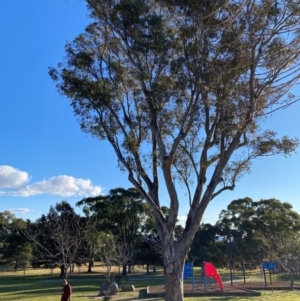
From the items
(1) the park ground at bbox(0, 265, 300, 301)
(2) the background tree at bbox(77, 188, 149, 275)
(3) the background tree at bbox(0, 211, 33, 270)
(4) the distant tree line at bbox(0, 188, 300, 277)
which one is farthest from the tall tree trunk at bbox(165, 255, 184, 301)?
(3) the background tree at bbox(0, 211, 33, 270)

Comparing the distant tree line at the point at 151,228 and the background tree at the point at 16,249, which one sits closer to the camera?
the distant tree line at the point at 151,228

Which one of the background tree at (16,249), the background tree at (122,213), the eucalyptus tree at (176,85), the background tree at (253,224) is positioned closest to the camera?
the eucalyptus tree at (176,85)

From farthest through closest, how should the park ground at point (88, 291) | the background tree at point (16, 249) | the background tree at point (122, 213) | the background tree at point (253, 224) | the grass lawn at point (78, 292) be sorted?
1. the background tree at point (16, 249)
2. the background tree at point (122, 213)
3. the background tree at point (253, 224)
4. the park ground at point (88, 291)
5. the grass lawn at point (78, 292)

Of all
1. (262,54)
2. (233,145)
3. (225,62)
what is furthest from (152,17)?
(233,145)

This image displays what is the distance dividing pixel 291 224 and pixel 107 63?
31.7 meters

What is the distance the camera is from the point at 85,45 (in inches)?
612

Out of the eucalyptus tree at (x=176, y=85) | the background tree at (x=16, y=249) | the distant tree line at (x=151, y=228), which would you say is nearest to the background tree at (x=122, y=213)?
the distant tree line at (x=151, y=228)

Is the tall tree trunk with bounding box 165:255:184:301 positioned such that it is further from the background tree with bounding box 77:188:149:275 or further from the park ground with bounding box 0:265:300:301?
the background tree with bounding box 77:188:149:275

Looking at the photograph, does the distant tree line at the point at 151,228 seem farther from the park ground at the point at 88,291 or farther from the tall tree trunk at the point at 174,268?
the tall tree trunk at the point at 174,268

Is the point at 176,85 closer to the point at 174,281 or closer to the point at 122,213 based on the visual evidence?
the point at 174,281

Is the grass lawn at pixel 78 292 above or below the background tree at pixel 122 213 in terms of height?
below

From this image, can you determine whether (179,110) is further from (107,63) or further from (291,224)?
(291,224)

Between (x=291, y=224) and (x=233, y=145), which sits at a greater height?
(x=291, y=224)

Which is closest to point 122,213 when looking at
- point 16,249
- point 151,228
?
point 151,228
